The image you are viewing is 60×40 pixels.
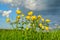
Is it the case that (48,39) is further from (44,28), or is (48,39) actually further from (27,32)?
(27,32)

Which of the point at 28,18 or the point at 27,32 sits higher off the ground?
the point at 28,18

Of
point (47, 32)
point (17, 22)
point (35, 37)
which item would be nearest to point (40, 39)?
point (35, 37)

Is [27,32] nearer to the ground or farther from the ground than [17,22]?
nearer to the ground

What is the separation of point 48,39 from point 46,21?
529 mm

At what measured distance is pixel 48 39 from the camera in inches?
187

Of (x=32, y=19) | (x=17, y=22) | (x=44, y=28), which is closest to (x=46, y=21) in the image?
(x=44, y=28)

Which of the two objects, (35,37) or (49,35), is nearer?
(35,37)

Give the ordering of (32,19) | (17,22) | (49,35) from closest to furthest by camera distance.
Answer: (32,19), (17,22), (49,35)

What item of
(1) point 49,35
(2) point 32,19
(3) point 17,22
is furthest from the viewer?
(1) point 49,35

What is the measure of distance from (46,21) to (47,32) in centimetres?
39

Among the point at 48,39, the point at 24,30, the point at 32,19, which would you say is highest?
the point at 32,19

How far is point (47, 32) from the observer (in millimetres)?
4930

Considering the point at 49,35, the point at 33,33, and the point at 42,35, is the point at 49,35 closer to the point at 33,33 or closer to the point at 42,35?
the point at 42,35

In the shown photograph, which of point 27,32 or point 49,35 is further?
point 49,35
